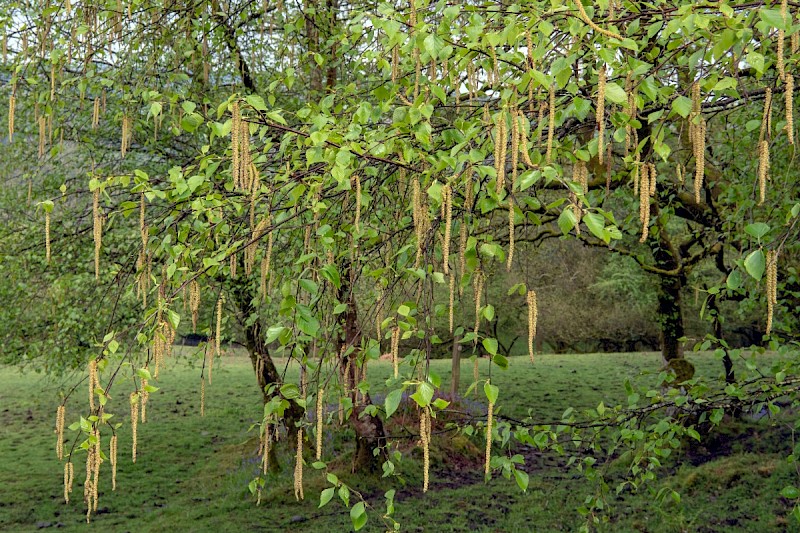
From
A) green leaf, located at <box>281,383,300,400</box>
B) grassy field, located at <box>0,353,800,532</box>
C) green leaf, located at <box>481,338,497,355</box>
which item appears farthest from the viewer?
grassy field, located at <box>0,353,800,532</box>

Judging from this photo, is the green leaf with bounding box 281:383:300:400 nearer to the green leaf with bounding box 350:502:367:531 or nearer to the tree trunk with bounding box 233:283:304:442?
the green leaf with bounding box 350:502:367:531

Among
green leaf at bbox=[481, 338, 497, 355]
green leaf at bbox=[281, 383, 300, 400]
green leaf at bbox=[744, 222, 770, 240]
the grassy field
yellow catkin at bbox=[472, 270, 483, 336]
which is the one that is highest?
green leaf at bbox=[744, 222, 770, 240]

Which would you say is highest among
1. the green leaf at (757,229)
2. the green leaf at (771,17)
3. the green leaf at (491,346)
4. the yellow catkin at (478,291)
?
the green leaf at (771,17)

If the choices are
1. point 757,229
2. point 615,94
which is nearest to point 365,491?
point 757,229

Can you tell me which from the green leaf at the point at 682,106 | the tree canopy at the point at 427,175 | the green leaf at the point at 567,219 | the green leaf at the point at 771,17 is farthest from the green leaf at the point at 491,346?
the green leaf at the point at 771,17

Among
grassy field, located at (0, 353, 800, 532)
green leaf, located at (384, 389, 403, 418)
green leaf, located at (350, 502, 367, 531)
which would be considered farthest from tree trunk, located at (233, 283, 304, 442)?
green leaf, located at (384, 389, 403, 418)

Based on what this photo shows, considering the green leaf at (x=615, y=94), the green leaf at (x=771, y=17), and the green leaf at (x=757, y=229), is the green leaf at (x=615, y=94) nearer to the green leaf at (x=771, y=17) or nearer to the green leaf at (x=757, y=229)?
the green leaf at (x=771, y=17)

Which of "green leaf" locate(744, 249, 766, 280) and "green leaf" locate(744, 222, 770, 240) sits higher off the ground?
"green leaf" locate(744, 222, 770, 240)

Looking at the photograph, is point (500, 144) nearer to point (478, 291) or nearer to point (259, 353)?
point (478, 291)

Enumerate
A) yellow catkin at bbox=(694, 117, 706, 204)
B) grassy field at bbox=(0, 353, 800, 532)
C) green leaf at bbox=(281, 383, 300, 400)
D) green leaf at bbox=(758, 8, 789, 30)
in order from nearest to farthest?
green leaf at bbox=(758, 8, 789, 30)
yellow catkin at bbox=(694, 117, 706, 204)
green leaf at bbox=(281, 383, 300, 400)
grassy field at bbox=(0, 353, 800, 532)

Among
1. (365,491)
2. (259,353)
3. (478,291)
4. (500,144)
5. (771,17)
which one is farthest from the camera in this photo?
(365,491)

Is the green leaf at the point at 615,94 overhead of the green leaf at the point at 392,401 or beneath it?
overhead

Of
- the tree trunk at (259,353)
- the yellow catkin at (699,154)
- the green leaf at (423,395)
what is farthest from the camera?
the tree trunk at (259,353)

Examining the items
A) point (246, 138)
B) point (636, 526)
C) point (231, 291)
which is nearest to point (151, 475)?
point (231, 291)
